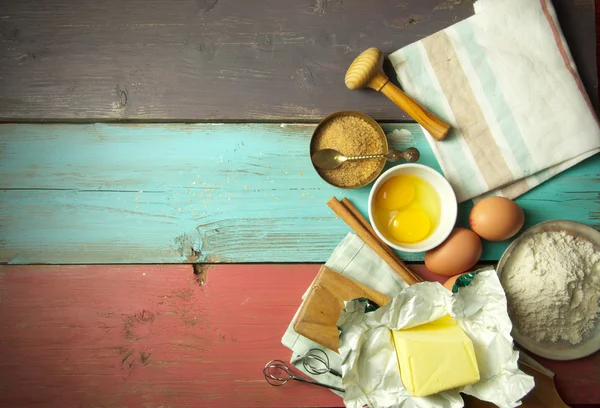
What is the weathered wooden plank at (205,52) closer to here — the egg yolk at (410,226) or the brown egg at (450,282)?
the egg yolk at (410,226)

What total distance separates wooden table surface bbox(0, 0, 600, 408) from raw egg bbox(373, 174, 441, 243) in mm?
45

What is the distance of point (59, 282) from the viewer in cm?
87

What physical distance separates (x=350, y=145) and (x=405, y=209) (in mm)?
175

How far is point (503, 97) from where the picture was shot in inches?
33.2

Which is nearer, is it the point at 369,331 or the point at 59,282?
the point at 369,331

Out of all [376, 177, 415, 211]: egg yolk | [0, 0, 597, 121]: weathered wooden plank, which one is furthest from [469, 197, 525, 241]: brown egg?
[0, 0, 597, 121]: weathered wooden plank

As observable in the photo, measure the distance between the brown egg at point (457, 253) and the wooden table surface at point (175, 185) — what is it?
0.18 ft

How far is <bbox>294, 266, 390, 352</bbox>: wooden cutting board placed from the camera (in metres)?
0.80

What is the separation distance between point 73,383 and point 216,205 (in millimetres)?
476

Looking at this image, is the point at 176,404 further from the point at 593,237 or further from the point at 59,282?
the point at 593,237

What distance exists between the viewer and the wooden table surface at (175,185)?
85cm

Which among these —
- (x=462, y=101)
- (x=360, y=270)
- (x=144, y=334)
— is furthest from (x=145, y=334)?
(x=462, y=101)

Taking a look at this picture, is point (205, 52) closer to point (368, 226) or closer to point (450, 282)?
point (368, 226)

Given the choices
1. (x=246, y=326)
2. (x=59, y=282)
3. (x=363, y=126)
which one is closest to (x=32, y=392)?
(x=59, y=282)
